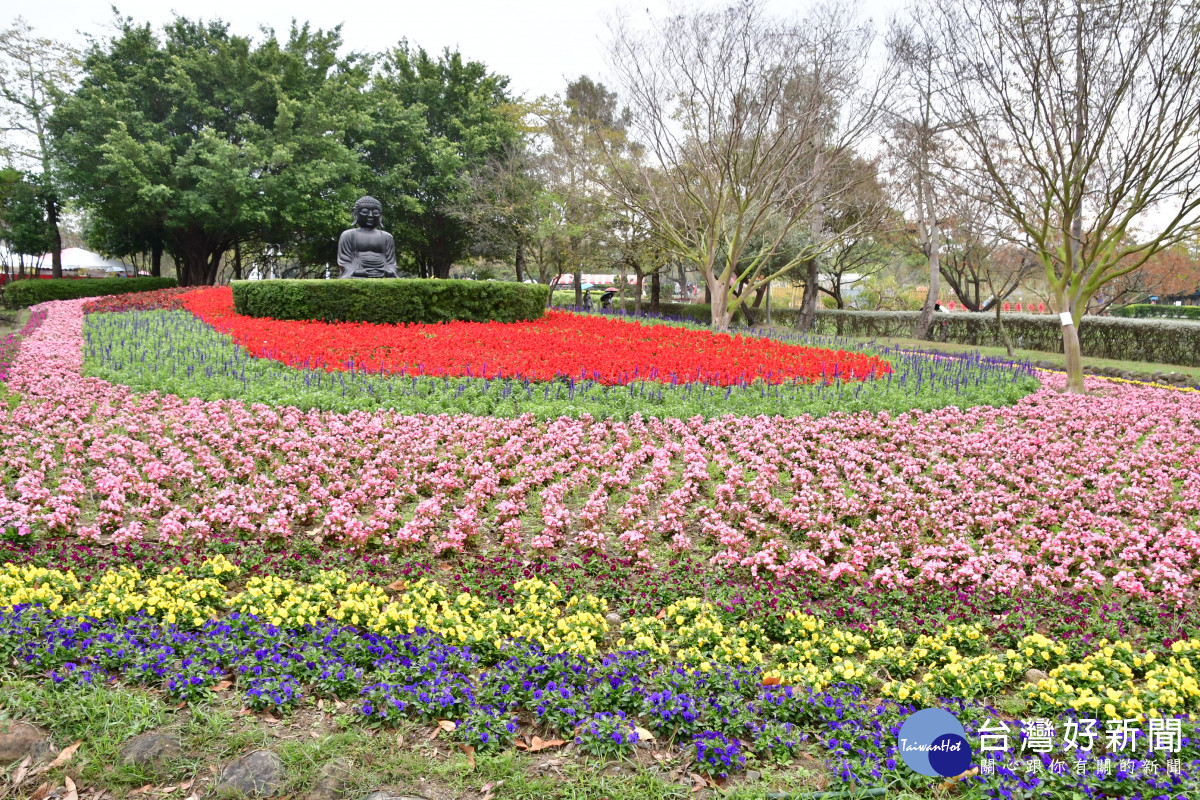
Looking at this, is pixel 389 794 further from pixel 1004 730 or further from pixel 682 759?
pixel 1004 730

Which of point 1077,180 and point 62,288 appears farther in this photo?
point 62,288

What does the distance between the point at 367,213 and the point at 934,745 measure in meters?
16.3

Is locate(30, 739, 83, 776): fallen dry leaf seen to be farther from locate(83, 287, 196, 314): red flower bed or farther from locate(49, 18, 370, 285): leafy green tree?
locate(49, 18, 370, 285): leafy green tree

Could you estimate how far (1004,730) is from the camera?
2662 mm

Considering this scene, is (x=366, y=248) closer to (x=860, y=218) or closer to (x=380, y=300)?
(x=380, y=300)

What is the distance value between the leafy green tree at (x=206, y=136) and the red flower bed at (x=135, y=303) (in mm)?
3907

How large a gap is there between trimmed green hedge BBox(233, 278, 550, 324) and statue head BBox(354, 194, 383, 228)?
2.54m

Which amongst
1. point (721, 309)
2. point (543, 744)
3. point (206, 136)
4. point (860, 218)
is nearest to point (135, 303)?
point (206, 136)

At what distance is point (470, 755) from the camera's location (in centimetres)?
256

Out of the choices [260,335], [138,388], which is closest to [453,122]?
[260,335]

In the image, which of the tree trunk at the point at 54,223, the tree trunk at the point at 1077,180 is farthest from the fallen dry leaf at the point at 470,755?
the tree trunk at the point at 54,223

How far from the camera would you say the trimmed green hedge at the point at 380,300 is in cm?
1411

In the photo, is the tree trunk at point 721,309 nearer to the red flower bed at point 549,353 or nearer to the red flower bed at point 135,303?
the red flower bed at point 549,353

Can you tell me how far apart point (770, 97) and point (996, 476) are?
37.0ft
